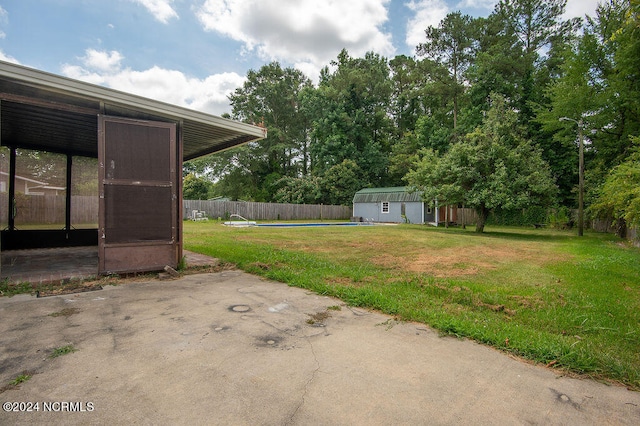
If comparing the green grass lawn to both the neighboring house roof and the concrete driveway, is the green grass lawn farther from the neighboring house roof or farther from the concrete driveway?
the neighboring house roof

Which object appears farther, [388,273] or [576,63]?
[576,63]

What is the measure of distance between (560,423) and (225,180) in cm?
3326

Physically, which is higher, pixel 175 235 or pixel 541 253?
pixel 175 235

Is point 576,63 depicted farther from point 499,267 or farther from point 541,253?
point 499,267

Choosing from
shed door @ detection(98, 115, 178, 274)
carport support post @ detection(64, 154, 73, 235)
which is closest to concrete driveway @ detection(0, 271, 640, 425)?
shed door @ detection(98, 115, 178, 274)

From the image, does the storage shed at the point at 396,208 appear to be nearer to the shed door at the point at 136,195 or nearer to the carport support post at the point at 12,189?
the shed door at the point at 136,195

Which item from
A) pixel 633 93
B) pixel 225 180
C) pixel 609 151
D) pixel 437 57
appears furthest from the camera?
pixel 225 180

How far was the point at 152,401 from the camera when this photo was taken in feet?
5.67

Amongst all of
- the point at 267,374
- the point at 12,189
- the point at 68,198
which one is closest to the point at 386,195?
the point at 68,198

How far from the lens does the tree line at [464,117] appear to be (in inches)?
582

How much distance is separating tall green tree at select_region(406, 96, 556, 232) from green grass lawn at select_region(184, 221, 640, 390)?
6444 millimetres

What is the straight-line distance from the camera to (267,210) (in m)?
24.4

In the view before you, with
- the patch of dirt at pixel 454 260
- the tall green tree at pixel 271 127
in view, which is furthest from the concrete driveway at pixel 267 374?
the tall green tree at pixel 271 127

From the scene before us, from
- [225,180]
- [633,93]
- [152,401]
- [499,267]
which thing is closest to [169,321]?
[152,401]
